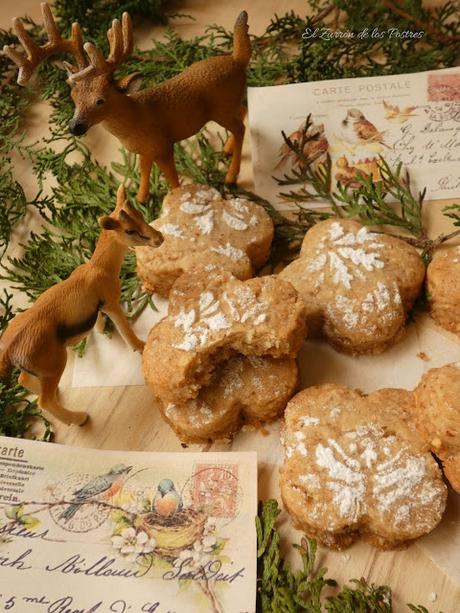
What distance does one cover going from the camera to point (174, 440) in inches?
52.8

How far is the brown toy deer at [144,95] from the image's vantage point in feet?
4.10

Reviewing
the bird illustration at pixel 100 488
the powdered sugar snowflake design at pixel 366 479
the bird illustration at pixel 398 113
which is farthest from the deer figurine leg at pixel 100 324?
the bird illustration at pixel 398 113

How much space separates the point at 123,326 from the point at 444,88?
1.07 meters

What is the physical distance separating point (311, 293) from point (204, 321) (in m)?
0.27

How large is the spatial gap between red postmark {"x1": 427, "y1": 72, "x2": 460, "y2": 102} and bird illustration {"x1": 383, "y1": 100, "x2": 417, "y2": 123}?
0.22 feet

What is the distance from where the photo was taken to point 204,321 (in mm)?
1215

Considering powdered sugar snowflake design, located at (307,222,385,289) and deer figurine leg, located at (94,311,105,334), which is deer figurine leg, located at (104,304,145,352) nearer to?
deer figurine leg, located at (94,311,105,334)

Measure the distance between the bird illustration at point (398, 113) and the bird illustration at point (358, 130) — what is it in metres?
0.05

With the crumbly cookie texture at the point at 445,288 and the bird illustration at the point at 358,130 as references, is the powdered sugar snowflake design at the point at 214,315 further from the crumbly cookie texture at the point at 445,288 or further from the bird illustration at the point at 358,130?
the bird illustration at the point at 358,130

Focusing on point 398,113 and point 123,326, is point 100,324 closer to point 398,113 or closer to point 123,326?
point 123,326

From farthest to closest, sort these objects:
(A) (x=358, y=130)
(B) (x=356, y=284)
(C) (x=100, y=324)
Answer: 1. (A) (x=358, y=130)
2. (C) (x=100, y=324)
3. (B) (x=356, y=284)

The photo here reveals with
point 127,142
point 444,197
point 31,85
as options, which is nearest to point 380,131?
point 444,197

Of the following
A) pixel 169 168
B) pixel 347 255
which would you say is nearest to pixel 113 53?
pixel 169 168

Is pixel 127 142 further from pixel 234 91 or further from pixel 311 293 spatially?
pixel 311 293
